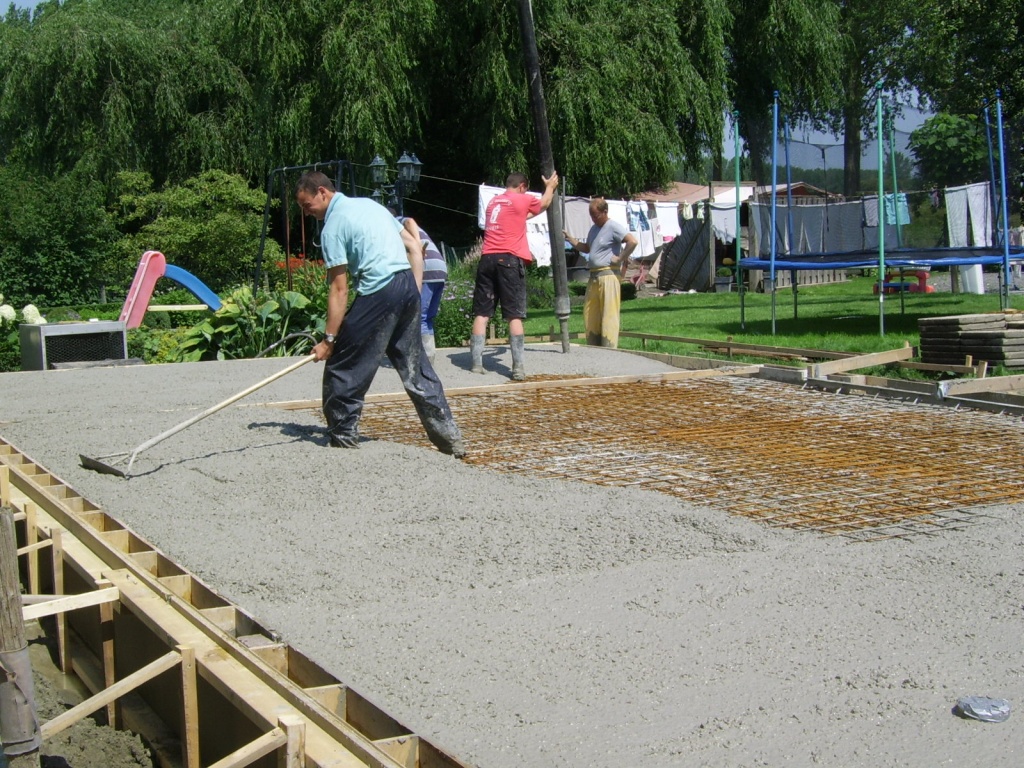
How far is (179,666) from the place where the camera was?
326cm

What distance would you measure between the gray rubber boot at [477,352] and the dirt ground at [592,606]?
11.2ft

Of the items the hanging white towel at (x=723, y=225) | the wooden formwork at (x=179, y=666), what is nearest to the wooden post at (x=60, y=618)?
the wooden formwork at (x=179, y=666)

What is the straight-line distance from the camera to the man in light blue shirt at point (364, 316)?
20.0 ft

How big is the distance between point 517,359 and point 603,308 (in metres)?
2.15

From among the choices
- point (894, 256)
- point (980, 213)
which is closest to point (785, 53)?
point (980, 213)

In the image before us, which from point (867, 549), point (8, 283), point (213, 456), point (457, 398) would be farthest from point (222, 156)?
point (867, 549)

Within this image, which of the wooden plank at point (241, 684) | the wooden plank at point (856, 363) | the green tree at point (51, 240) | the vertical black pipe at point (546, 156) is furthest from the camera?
the green tree at point (51, 240)

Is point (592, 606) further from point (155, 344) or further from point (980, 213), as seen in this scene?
point (980, 213)

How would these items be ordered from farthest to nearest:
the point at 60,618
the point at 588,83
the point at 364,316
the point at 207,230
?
the point at 207,230
the point at 588,83
the point at 364,316
the point at 60,618

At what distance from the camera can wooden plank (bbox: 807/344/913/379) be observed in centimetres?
909

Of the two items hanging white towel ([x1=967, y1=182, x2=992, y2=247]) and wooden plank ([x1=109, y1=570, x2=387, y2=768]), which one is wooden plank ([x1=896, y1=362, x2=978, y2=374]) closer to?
hanging white towel ([x1=967, y1=182, x2=992, y2=247])

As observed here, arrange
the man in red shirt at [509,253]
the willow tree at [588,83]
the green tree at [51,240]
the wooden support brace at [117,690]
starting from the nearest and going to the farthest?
the wooden support brace at [117,690] → the man in red shirt at [509,253] → the willow tree at [588,83] → the green tree at [51,240]

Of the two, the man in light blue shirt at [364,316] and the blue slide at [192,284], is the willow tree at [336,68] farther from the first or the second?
the man in light blue shirt at [364,316]

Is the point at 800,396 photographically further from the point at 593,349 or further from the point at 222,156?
the point at 222,156
